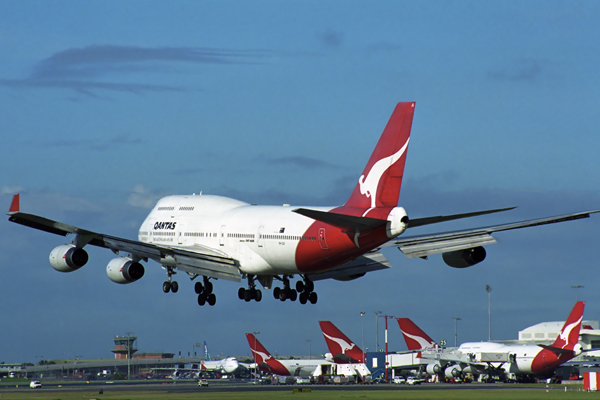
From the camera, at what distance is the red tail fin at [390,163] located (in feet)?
133

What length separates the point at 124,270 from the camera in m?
49.7

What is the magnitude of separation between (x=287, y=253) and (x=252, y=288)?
5.73 meters

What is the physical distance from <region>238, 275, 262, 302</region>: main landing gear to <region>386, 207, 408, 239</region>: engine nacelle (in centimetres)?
1313

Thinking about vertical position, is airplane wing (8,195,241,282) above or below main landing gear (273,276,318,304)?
above

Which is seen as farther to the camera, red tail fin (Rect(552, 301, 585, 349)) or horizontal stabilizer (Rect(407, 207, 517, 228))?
red tail fin (Rect(552, 301, 585, 349))

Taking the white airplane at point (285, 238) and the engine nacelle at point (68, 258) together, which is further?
the engine nacelle at point (68, 258)

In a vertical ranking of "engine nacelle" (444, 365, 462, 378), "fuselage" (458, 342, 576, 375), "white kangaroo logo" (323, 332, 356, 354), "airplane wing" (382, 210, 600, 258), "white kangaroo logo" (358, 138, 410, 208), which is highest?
"white kangaroo logo" (358, 138, 410, 208)

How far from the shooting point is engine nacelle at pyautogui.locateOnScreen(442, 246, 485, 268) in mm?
43781

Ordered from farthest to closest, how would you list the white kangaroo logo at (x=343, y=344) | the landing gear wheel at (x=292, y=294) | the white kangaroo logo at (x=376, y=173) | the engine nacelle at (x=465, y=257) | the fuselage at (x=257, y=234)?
1. the white kangaroo logo at (x=343, y=344)
2. the landing gear wheel at (x=292, y=294)
3. the engine nacelle at (x=465, y=257)
4. the fuselage at (x=257, y=234)
5. the white kangaroo logo at (x=376, y=173)

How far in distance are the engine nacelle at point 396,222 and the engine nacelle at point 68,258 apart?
20.3 metres

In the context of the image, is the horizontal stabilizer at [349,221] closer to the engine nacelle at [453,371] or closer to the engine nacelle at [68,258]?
the engine nacelle at [68,258]

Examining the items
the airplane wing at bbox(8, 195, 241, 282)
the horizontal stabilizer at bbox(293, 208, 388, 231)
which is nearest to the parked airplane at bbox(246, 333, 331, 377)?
the airplane wing at bbox(8, 195, 241, 282)

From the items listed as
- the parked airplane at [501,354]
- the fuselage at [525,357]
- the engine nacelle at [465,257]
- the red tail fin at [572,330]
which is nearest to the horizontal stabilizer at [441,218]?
the engine nacelle at [465,257]

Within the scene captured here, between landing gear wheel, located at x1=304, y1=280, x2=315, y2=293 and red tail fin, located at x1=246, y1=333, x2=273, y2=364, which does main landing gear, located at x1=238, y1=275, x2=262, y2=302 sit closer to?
landing gear wheel, located at x1=304, y1=280, x2=315, y2=293
